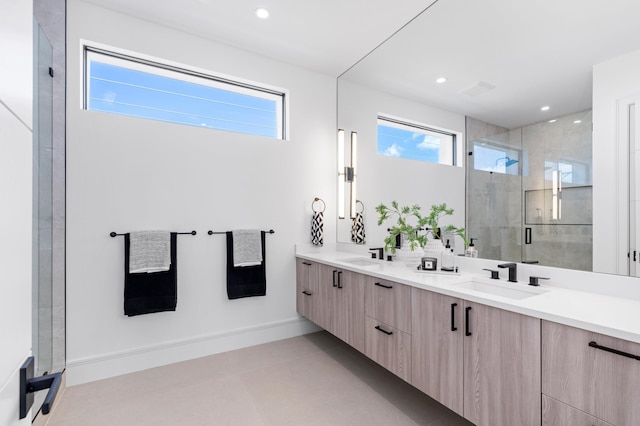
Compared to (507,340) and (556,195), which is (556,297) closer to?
(507,340)

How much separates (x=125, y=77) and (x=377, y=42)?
7.27 ft

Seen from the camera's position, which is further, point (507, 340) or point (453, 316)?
point (453, 316)

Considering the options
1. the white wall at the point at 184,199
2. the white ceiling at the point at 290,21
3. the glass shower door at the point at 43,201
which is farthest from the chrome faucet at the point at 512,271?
the glass shower door at the point at 43,201

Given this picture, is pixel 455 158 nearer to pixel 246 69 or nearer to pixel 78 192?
pixel 246 69

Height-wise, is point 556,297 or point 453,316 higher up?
point 556,297

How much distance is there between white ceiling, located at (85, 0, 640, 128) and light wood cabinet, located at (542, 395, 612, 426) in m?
1.37

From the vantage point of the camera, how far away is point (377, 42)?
112 inches

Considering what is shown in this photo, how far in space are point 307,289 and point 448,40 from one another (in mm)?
2399

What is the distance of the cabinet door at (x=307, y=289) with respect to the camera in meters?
2.87

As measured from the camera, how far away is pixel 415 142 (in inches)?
104

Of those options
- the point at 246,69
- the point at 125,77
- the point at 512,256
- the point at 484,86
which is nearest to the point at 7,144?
the point at 512,256

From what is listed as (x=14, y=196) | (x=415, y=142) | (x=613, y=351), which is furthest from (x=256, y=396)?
(x=415, y=142)

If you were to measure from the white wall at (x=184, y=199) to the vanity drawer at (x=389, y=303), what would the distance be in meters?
1.23

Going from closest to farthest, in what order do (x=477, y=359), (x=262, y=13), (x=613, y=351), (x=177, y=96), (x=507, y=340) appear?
1. (x=613, y=351)
2. (x=507, y=340)
3. (x=477, y=359)
4. (x=262, y=13)
5. (x=177, y=96)
